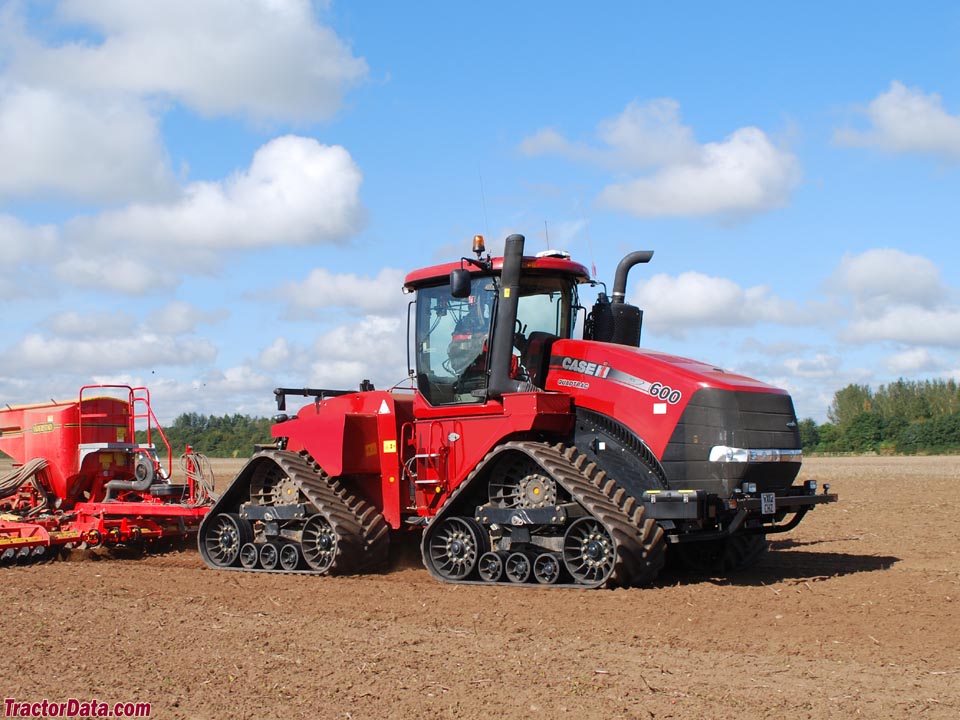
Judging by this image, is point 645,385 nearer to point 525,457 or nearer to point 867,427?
point 525,457

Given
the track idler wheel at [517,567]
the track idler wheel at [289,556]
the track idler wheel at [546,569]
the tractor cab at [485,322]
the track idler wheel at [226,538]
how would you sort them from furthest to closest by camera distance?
the track idler wheel at [226,538] → the track idler wheel at [289,556] → the tractor cab at [485,322] → the track idler wheel at [517,567] → the track idler wheel at [546,569]

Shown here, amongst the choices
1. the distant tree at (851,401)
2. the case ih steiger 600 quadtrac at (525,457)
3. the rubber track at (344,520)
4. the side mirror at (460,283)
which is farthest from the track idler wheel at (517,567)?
the distant tree at (851,401)

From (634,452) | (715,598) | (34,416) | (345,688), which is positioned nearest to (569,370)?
(634,452)

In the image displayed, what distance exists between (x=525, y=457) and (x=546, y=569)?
111cm

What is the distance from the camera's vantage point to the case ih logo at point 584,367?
10.2 m

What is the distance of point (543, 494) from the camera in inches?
390

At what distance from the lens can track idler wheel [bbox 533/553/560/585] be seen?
31.8 ft

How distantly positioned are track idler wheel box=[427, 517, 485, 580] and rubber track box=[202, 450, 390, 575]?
3.24 feet

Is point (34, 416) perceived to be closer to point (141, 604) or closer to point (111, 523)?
point (111, 523)

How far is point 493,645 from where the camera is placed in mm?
7258

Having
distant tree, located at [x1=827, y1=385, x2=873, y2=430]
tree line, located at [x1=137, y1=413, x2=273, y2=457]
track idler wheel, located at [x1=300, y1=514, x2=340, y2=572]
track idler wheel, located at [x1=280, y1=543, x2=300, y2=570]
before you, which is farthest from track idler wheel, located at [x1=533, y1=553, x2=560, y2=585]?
distant tree, located at [x1=827, y1=385, x2=873, y2=430]

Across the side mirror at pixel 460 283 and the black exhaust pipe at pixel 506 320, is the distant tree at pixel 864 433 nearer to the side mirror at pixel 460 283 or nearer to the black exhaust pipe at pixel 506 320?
the black exhaust pipe at pixel 506 320

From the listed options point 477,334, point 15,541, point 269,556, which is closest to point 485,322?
point 477,334

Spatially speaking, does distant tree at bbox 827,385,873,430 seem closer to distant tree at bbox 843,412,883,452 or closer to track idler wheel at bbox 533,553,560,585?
distant tree at bbox 843,412,883,452
